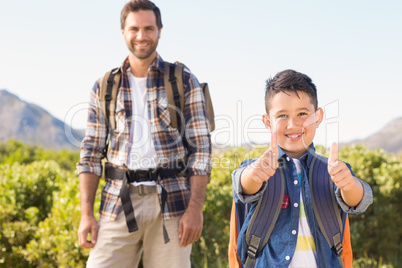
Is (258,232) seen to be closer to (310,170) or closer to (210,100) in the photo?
(310,170)

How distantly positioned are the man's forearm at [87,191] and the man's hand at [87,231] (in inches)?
2.3

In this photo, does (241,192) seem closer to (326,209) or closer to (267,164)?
(267,164)

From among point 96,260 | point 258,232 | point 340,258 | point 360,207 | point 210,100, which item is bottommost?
point 96,260

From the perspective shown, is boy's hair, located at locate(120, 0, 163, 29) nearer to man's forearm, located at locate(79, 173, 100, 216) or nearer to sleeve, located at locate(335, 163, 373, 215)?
man's forearm, located at locate(79, 173, 100, 216)

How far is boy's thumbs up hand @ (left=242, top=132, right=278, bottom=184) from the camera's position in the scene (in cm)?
183

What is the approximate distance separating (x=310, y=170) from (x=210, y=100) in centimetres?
118

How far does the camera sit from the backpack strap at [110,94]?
292 cm

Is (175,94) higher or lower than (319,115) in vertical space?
higher

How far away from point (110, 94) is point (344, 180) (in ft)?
5.86

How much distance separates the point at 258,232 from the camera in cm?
200

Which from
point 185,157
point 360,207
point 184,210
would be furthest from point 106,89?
point 360,207

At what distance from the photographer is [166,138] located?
2.79 meters

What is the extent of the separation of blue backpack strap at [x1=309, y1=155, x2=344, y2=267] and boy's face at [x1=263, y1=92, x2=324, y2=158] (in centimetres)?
17

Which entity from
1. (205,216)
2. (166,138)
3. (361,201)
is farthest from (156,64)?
(205,216)
